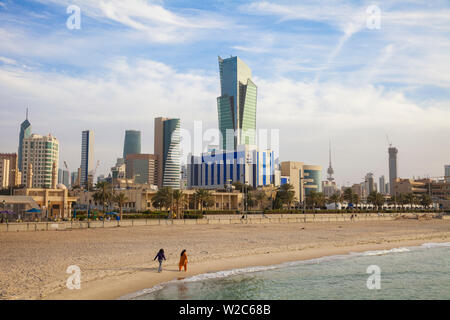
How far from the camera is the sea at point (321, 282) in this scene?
18.5m

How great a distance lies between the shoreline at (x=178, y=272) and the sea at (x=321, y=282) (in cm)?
67

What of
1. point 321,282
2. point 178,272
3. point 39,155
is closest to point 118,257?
point 178,272

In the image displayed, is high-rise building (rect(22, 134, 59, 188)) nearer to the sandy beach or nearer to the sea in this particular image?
the sandy beach

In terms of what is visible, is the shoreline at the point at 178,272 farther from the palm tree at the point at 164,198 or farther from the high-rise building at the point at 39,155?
the high-rise building at the point at 39,155

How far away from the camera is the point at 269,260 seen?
1097 inches

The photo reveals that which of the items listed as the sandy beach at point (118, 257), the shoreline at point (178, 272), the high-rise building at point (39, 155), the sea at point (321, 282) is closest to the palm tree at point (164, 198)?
the sandy beach at point (118, 257)

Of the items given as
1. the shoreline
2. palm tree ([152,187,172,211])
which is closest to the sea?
the shoreline

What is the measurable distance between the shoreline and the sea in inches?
26.6

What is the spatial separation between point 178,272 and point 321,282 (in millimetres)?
8123

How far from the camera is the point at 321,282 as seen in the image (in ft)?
71.5
